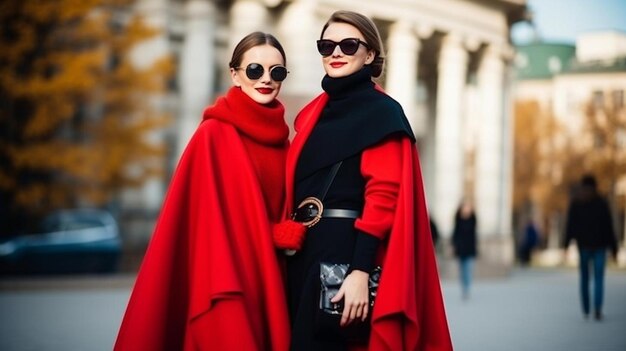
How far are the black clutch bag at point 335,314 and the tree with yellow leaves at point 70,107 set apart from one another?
2104 centimetres

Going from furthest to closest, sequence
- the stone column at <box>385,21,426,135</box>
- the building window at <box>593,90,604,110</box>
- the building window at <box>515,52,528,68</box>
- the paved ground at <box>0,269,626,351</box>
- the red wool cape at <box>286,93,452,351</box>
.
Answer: the building window at <box>515,52,528,68</box>, the building window at <box>593,90,604,110</box>, the stone column at <box>385,21,426,135</box>, the paved ground at <box>0,269,626,351</box>, the red wool cape at <box>286,93,452,351</box>

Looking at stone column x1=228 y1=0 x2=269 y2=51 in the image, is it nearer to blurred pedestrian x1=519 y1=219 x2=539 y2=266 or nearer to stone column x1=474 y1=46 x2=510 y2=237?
stone column x1=474 y1=46 x2=510 y2=237

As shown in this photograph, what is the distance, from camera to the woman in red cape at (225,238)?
16.0ft

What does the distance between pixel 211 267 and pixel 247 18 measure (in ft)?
101

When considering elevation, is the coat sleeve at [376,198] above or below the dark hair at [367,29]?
below

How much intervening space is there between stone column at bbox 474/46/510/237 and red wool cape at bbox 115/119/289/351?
4041 cm

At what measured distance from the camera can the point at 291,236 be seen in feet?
16.2

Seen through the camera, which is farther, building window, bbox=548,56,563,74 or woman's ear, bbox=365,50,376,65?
building window, bbox=548,56,563,74

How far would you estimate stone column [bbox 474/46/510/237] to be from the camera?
45188 mm

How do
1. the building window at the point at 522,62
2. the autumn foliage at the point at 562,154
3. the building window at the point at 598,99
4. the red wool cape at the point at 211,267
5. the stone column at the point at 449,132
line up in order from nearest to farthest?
the red wool cape at the point at 211,267
the stone column at the point at 449,132
the autumn foliage at the point at 562,154
the building window at the point at 598,99
the building window at the point at 522,62

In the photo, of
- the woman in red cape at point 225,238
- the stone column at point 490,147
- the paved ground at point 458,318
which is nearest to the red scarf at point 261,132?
the woman in red cape at point 225,238

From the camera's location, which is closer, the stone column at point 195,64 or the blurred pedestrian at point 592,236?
the blurred pedestrian at point 592,236

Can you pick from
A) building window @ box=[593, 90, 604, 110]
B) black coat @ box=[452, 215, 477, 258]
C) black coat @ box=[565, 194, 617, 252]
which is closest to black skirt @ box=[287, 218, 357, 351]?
black coat @ box=[565, 194, 617, 252]

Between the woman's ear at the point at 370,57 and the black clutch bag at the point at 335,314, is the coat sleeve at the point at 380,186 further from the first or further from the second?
the woman's ear at the point at 370,57
